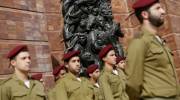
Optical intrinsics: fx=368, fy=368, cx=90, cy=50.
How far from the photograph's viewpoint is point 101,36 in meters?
7.73

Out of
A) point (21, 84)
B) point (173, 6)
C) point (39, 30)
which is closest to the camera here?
point (21, 84)

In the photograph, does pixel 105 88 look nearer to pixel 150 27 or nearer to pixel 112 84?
pixel 112 84

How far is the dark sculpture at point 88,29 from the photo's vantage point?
25.2ft

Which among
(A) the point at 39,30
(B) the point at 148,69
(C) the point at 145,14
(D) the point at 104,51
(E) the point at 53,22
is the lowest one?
(D) the point at 104,51

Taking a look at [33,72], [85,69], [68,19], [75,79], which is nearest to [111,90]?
[75,79]

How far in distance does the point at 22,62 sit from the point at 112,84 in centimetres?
187

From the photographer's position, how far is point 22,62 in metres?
3.98

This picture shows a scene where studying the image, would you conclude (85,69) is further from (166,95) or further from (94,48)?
(166,95)

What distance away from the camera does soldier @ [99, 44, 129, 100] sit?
5.08m

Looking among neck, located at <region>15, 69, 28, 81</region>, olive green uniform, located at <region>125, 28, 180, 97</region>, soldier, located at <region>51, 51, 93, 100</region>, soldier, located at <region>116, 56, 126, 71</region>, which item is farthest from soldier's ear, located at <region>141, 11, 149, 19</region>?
soldier, located at <region>116, 56, 126, 71</region>

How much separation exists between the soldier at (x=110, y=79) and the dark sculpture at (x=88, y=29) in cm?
211

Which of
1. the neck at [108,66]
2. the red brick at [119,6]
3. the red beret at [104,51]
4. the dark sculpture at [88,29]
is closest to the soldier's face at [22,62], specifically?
the red beret at [104,51]

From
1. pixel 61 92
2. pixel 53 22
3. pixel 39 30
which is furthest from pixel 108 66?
pixel 53 22

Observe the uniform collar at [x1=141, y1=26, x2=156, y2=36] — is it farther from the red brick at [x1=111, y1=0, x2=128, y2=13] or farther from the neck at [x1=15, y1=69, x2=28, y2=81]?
the red brick at [x1=111, y1=0, x2=128, y2=13]
